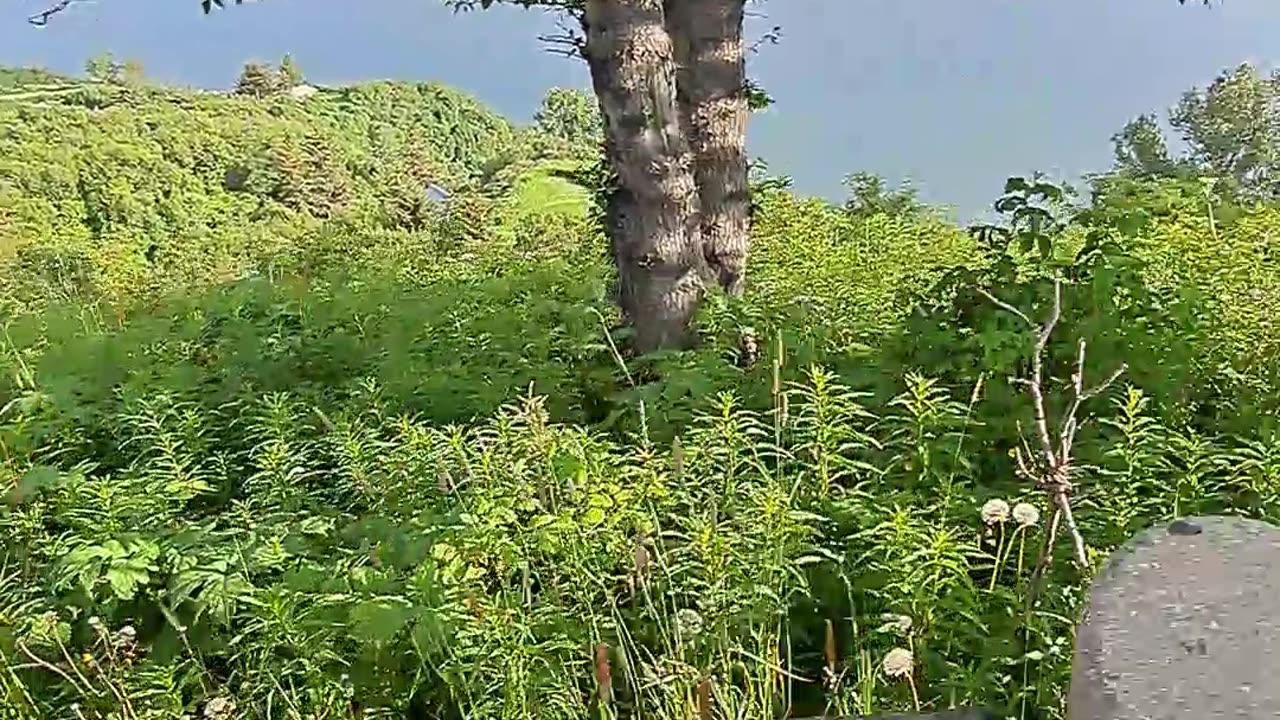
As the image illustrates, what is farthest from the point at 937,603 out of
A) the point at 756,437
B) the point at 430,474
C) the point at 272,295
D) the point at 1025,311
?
the point at 272,295

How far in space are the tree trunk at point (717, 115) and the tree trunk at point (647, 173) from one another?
0.61 feet

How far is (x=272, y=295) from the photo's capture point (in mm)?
4676

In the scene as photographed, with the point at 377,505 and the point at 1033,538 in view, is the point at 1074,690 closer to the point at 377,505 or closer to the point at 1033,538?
the point at 1033,538

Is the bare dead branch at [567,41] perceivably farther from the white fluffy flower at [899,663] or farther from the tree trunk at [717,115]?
the white fluffy flower at [899,663]

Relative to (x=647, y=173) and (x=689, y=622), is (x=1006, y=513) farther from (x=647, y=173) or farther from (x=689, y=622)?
(x=647, y=173)

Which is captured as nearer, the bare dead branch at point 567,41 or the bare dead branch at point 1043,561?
the bare dead branch at point 1043,561

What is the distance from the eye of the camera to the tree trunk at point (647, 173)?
301 centimetres

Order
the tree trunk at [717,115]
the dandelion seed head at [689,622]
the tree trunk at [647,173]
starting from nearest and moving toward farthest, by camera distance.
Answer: the dandelion seed head at [689,622], the tree trunk at [647,173], the tree trunk at [717,115]

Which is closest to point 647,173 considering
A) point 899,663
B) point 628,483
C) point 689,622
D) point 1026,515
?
point 628,483

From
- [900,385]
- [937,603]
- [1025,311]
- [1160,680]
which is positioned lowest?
[937,603]

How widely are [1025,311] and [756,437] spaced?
2.69ft

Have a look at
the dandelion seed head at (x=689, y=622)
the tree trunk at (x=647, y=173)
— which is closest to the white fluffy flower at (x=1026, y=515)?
the dandelion seed head at (x=689, y=622)

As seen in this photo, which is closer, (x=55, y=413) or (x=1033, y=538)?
(x=1033, y=538)

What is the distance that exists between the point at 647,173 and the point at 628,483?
4.19 ft
